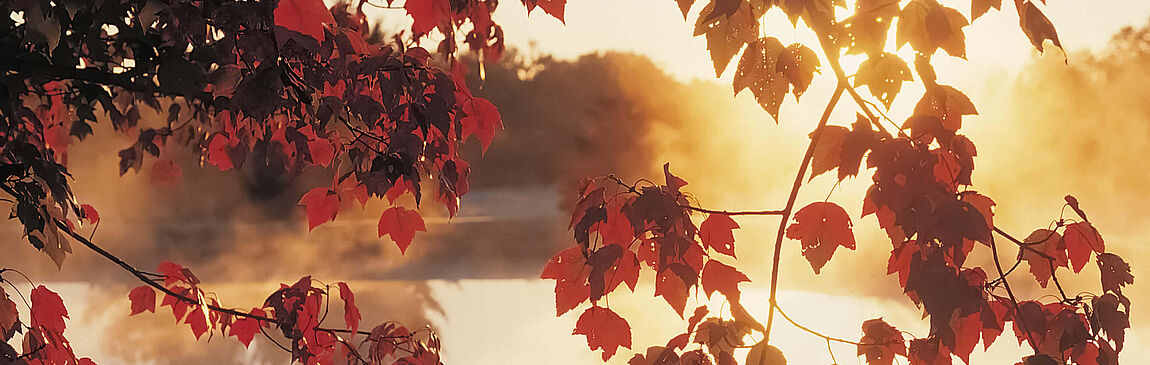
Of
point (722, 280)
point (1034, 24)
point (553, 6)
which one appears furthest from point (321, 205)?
point (1034, 24)

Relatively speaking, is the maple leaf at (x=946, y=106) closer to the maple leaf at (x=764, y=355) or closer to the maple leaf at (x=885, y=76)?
the maple leaf at (x=885, y=76)

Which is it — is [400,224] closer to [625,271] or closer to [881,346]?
[625,271]

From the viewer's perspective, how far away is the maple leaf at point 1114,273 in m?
1.12

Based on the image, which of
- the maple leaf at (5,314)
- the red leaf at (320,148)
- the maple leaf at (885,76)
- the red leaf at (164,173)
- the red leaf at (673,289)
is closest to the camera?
the maple leaf at (885,76)

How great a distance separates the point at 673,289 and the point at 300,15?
55 cm

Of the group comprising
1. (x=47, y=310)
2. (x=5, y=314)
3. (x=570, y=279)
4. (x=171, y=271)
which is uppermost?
(x=171, y=271)

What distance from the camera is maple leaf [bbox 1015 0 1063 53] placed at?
90 centimetres

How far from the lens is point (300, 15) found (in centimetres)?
113

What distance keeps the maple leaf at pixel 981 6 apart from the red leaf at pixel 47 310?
1465 millimetres

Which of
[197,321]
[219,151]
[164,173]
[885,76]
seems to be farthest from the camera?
[164,173]

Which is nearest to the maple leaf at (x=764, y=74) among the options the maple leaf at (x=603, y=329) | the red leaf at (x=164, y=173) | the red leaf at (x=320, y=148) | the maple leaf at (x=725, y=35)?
the maple leaf at (x=725, y=35)

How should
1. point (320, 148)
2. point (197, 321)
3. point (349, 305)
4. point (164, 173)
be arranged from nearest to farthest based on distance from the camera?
point (320, 148) < point (349, 305) < point (197, 321) < point (164, 173)

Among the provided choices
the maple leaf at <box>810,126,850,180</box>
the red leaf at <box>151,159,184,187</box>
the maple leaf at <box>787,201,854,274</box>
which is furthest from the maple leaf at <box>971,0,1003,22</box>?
the red leaf at <box>151,159,184,187</box>

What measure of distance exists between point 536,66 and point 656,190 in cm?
488
